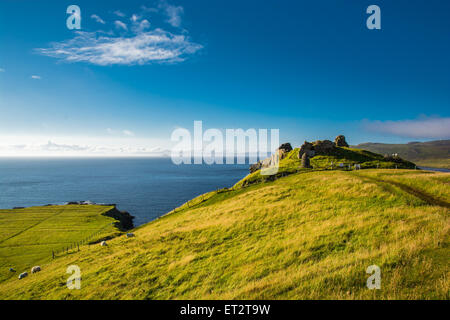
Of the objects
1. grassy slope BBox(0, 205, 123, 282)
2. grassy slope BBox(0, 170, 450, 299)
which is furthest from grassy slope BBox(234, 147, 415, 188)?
grassy slope BBox(0, 205, 123, 282)

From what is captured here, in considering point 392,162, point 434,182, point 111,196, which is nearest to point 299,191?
point 434,182

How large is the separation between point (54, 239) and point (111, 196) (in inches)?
3209

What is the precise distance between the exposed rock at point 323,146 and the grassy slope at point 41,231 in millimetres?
74600

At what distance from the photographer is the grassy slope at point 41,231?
4294 centimetres

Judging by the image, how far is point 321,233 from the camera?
18.2 metres

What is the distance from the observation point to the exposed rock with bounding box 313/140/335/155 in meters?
79.4

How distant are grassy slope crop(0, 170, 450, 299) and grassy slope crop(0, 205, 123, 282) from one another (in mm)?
19035

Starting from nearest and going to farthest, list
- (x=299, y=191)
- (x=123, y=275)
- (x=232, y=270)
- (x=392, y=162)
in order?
(x=232, y=270)
(x=123, y=275)
(x=299, y=191)
(x=392, y=162)

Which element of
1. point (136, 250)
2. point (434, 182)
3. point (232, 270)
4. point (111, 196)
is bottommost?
point (111, 196)

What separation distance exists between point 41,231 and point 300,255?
78.2 m

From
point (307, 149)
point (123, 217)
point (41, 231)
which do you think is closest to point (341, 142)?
point (307, 149)

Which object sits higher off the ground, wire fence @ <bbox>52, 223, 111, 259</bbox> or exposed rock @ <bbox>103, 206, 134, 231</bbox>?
wire fence @ <bbox>52, 223, 111, 259</bbox>

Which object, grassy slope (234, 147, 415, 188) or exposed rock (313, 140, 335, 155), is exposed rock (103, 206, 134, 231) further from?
exposed rock (313, 140, 335, 155)
